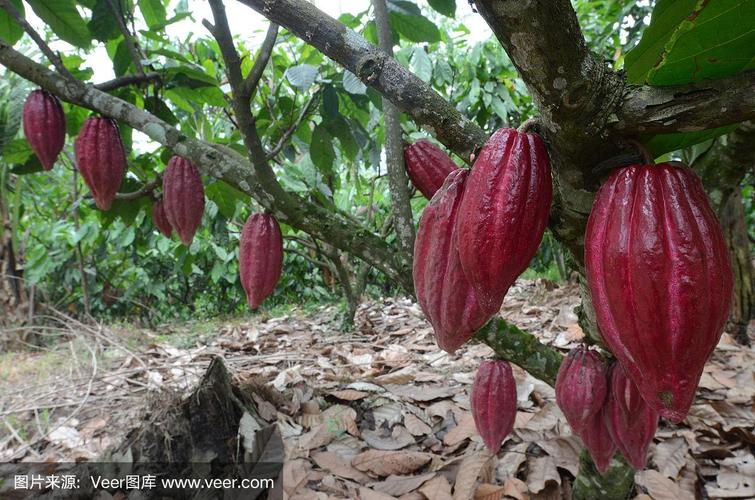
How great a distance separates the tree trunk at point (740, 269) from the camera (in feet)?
7.39

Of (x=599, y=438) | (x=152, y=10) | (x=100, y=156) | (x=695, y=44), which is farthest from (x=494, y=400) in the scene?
(x=152, y=10)

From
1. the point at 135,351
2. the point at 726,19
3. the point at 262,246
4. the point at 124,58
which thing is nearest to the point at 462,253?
the point at 726,19

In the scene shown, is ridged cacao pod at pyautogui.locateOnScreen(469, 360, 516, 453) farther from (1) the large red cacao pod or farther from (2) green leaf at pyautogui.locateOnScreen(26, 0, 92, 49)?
(2) green leaf at pyautogui.locateOnScreen(26, 0, 92, 49)

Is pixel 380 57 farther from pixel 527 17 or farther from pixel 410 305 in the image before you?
pixel 410 305

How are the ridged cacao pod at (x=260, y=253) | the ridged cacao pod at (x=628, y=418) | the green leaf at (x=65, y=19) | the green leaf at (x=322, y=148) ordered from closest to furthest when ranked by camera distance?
the ridged cacao pod at (x=628, y=418) → the ridged cacao pod at (x=260, y=253) → the green leaf at (x=65, y=19) → the green leaf at (x=322, y=148)

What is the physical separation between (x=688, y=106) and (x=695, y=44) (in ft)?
0.17

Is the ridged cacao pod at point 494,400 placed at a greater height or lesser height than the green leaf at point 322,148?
lesser

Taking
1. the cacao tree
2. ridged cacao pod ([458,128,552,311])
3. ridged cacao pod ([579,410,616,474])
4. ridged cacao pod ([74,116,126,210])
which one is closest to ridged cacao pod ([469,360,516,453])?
the cacao tree

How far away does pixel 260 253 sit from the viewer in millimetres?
1312

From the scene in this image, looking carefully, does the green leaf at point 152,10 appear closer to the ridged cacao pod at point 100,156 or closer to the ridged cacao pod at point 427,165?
the ridged cacao pod at point 100,156

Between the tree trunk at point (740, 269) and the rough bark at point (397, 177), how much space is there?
175 cm

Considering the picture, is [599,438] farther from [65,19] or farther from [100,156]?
[65,19]

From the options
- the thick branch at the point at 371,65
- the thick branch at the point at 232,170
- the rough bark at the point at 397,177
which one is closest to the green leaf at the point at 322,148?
the thick branch at the point at 232,170

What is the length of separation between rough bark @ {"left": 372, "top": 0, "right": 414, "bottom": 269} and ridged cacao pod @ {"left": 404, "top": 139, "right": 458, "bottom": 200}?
0.03 metres
